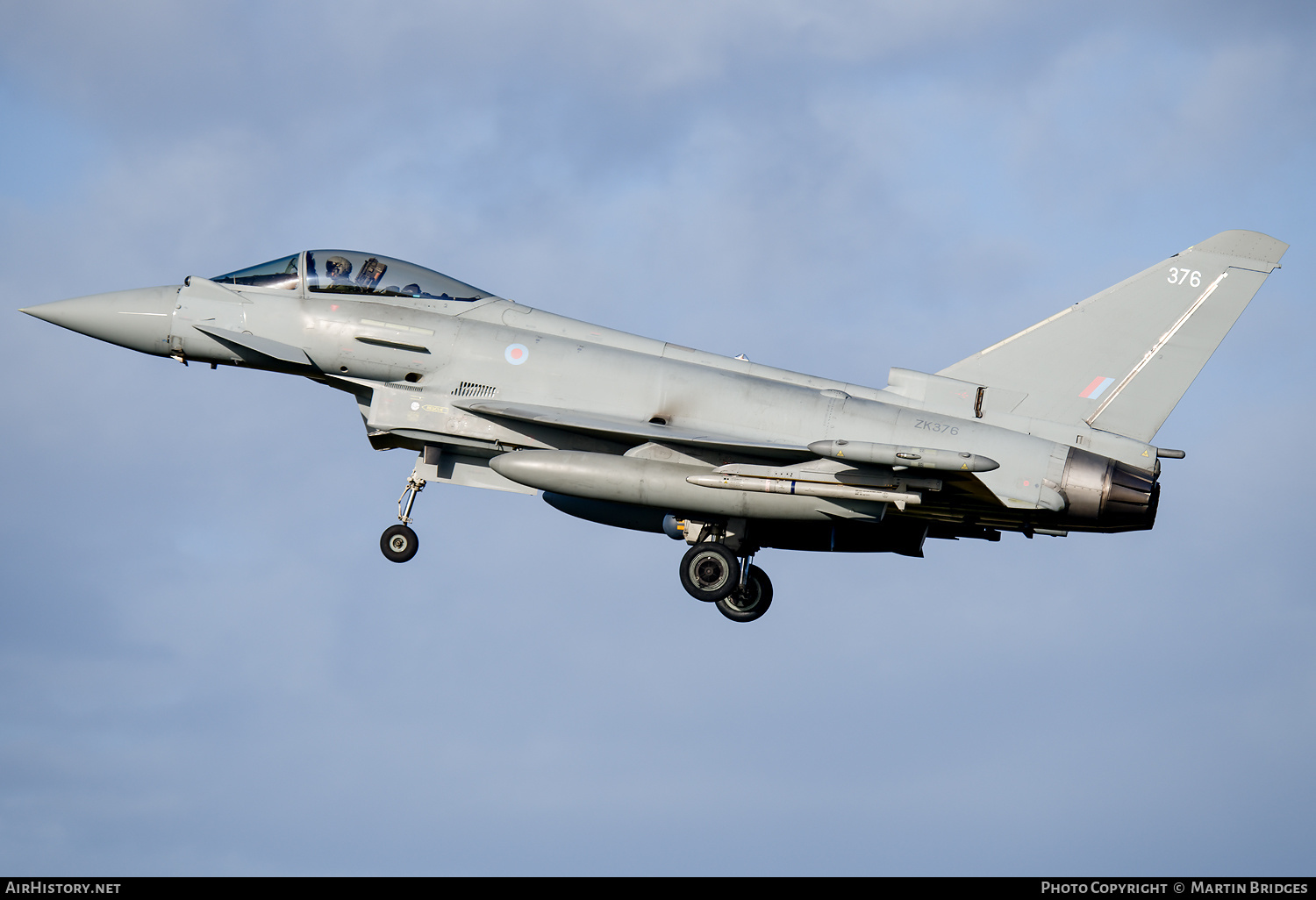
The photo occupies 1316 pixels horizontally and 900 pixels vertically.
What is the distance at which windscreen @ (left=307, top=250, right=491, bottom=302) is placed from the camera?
16.6 m

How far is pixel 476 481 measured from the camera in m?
16.6

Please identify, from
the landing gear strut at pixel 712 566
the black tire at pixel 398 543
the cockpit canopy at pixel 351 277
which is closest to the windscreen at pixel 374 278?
the cockpit canopy at pixel 351 277

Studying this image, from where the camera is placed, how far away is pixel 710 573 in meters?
16.0

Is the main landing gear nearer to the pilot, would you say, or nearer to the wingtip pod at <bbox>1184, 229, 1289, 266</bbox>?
the pilot

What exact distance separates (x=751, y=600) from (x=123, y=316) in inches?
344

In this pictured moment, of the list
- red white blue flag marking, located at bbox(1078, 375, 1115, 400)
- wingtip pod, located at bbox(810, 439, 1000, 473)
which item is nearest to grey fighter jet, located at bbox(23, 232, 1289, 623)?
red white blue flag marking, located at bbox(1078, 375, 1115, 400)

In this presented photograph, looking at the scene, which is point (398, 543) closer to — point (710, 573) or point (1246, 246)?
point (710, 573)

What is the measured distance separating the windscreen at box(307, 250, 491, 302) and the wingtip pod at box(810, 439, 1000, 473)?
5387mm

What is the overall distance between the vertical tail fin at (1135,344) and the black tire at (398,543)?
22.6 feet

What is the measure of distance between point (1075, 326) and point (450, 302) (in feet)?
25.2
